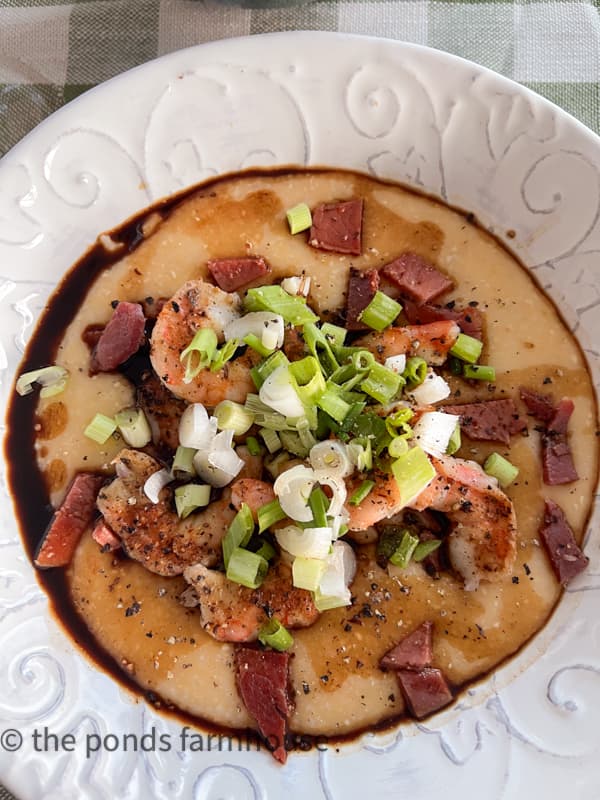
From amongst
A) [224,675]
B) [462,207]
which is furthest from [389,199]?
[224,675]

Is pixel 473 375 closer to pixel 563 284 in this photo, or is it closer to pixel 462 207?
pixel 563 284

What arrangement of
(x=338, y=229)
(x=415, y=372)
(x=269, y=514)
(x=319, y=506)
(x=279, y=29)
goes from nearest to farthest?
(x=319, y=506), (x=269, y=514), (x=415, y=372), (x=338, y=229), (x=279, y=29)

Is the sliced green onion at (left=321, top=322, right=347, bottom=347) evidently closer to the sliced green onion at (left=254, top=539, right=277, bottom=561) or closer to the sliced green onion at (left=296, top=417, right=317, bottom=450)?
the sliced green onion at (left=296, top=417, right=317, bottom=450)

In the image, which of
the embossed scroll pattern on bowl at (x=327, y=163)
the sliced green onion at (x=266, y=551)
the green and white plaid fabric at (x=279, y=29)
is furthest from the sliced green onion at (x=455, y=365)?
the green and white plaid fabric at (x=279, y=29)

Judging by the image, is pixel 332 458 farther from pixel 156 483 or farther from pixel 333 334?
pixel 156 483

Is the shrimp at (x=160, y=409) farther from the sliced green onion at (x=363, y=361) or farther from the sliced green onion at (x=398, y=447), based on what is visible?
the sliced green onion at (x=398, y=447)

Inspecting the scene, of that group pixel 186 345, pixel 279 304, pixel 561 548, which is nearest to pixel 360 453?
pixel 279 304
